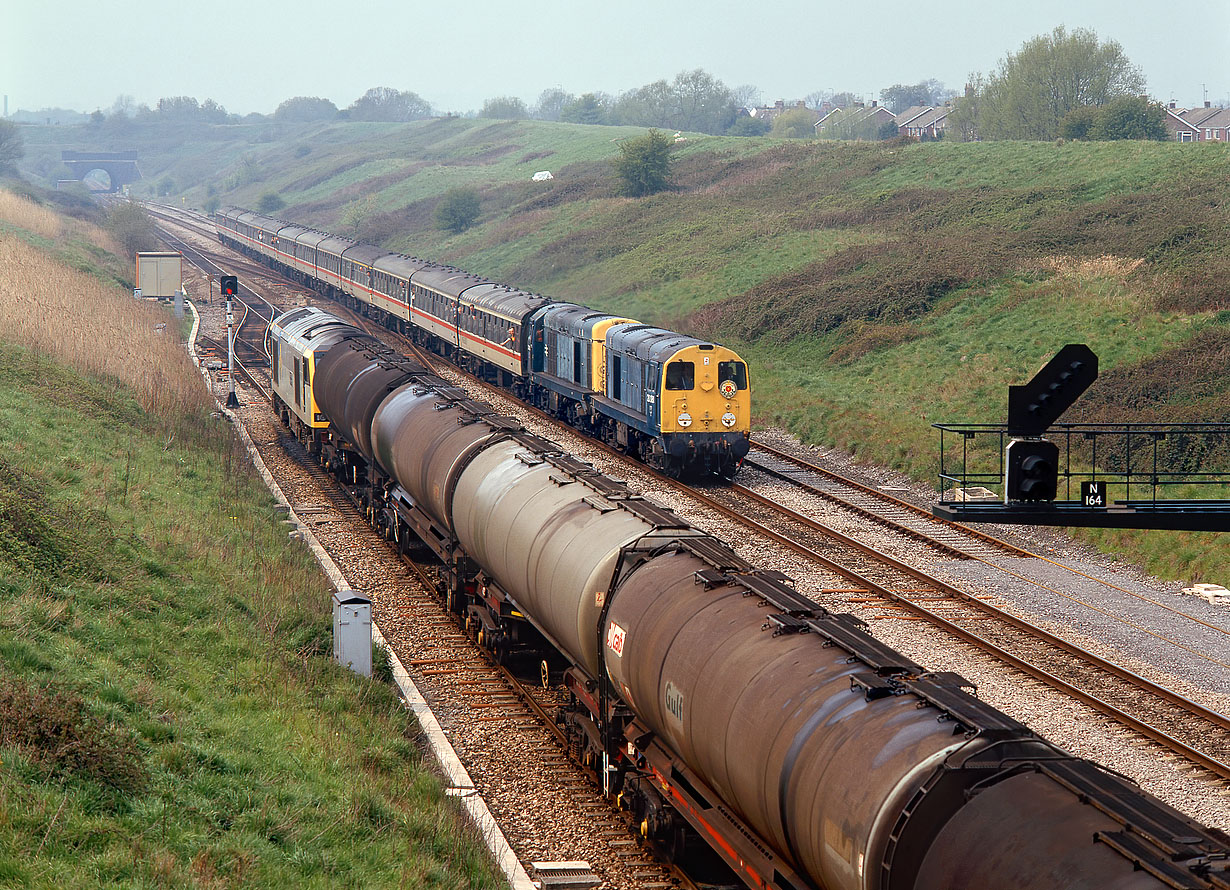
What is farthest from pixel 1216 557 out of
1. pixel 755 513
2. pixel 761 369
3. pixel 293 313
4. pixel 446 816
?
pixel 293 313

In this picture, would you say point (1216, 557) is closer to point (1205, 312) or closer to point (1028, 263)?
point (1205, 312)

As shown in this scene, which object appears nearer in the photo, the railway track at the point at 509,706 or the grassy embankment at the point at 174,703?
the grassy embankment at the point at 174,703

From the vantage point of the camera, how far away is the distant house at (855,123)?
15088cm

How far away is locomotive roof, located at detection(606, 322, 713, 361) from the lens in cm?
3156

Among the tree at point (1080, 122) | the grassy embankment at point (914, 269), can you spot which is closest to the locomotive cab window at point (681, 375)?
the grassy embankment at point (914, 269)

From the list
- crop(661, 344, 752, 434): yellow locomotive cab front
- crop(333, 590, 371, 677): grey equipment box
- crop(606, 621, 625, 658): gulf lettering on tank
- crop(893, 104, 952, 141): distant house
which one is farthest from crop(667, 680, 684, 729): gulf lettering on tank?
crop(893, 104, 952, 141): distant house

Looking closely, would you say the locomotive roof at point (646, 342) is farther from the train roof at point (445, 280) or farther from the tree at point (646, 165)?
the tree at point (646, 165)

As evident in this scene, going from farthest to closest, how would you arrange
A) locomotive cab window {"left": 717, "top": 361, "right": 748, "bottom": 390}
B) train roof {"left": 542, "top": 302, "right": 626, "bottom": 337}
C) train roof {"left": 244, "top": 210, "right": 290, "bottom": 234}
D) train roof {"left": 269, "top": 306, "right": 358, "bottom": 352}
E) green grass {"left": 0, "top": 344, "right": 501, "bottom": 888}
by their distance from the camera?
train roof {"left": 244, "top": 210, "right": 290, "bottom": 234}
train roof {"left": 542, "top": 302, "right": 626, "bottom": 337}
train roof {"left": 269, "top": 306, "right": 358, "bottom": 352}
locomotive cab window {"left": 717, "top": 361, "right": 748, "bottom": 390}
green grass {"left": 0, "top": 344, "right": 501, "bottom": 888}

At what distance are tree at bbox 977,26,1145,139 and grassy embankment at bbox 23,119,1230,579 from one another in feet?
70.6

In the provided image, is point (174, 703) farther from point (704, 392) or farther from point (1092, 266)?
point (1092, 266)

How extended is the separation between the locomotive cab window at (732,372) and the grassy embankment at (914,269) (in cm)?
550

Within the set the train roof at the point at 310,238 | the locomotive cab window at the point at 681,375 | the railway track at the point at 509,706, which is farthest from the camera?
the train roof at the point at 310,238

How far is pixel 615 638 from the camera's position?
513 inches

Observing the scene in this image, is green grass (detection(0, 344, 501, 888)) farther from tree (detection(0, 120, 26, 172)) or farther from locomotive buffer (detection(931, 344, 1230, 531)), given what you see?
tree (detection(0, 120, 26, 172))
